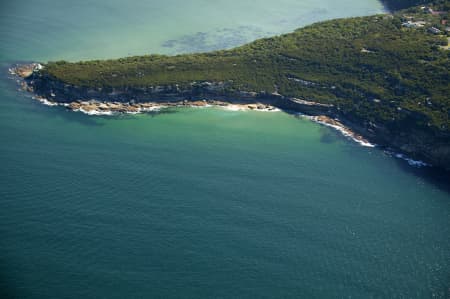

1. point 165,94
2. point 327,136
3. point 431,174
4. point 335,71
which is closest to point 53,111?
point 165,94

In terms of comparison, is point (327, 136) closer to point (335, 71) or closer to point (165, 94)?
point (335, 71)

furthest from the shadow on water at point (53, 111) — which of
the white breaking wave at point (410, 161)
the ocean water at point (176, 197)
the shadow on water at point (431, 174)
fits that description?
the shadow on water at point (431, 174)

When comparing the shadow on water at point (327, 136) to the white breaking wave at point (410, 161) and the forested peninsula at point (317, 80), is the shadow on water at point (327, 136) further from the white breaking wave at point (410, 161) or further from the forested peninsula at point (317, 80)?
the white breaking wave at point (410, 161)

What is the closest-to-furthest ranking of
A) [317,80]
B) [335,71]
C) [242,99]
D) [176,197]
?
1. [176,197]
2. [242,99]
3. [317,80]
4. [335,71]

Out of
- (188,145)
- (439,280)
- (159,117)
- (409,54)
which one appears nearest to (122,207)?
(188,145)

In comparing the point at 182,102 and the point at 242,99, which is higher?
the point at 242,99

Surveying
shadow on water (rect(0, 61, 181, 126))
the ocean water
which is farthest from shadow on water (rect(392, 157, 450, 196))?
shadow on water (rect(0, 61, 181, 126))

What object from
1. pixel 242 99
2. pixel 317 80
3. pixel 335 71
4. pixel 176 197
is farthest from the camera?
pixel 335 71
